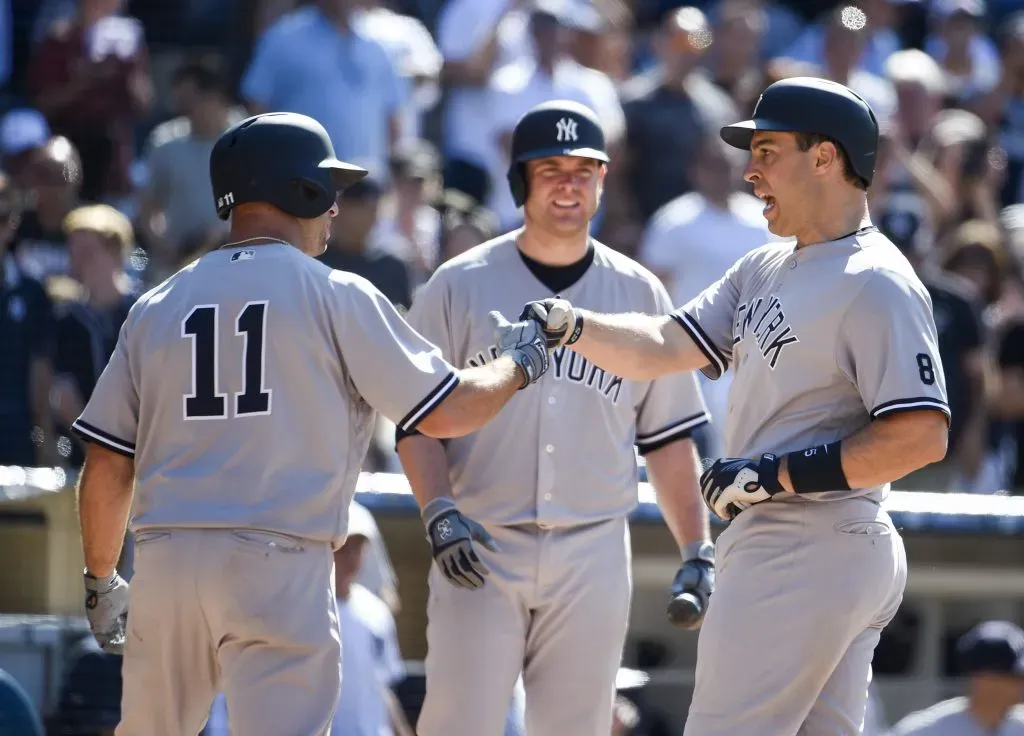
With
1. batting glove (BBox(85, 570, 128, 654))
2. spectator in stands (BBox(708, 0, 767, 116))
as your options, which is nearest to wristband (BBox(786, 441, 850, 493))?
batting glove (BBox(85, 570, 128, 654))

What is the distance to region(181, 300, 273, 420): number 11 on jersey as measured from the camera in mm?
4645

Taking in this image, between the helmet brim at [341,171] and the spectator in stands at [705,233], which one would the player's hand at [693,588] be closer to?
the helmet brim at [341,171]

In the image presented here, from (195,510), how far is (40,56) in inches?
284

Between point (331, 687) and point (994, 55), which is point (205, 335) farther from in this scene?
point (994, 55)

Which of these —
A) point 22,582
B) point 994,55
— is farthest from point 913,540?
point 994,55

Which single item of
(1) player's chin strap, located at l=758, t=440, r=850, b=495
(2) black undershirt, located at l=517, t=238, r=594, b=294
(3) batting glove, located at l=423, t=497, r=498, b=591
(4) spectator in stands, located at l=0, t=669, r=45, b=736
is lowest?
(4) spectator in stands, located at l=0, t=669, r=45, b=736

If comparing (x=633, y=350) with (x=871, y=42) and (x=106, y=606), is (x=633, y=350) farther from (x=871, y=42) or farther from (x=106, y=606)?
(x=871, y=42)

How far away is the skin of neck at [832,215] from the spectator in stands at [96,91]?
6.71m

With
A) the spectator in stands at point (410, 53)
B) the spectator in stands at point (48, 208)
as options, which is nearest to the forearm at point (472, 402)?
the spectator in stands at point (48, 208)

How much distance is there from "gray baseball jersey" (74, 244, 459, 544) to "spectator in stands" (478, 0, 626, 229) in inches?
229

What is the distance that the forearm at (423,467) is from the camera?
5406mm

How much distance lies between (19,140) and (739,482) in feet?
21.8

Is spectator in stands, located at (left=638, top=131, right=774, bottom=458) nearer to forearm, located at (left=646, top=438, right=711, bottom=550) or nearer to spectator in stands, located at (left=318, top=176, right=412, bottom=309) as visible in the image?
spectator in stands, located at (left=318, top=176, right=412, bottom=309)

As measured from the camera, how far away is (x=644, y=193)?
10922 mm
